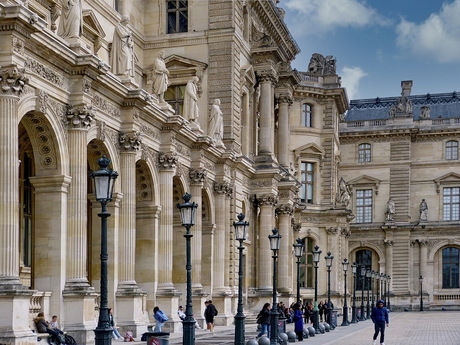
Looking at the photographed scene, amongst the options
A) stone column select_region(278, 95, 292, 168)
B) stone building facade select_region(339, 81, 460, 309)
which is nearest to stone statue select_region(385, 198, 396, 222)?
stone building facade select_region(339, 81, 460, 309)

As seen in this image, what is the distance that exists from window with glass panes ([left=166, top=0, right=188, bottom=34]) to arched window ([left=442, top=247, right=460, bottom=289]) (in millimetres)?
49116

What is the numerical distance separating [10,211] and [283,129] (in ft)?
116

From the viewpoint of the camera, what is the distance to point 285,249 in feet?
185

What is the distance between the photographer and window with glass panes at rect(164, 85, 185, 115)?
47.9m

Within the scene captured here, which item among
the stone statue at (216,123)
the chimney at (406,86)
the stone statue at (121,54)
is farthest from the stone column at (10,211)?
the chimney at (406,86)

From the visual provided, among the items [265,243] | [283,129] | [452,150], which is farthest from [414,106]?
[265,243]

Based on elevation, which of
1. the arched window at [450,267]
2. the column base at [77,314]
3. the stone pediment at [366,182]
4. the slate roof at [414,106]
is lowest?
the arched window at [450,267]

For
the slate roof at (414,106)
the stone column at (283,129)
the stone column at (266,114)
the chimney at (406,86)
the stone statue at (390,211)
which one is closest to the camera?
the stone column at (266,114)

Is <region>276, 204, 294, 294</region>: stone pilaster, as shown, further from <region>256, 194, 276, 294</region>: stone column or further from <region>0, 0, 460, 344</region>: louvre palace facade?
<region>256, 194, 276, 294</region>: stone column

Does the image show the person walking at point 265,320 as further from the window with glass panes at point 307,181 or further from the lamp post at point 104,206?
the window with glass panes at point 307,181

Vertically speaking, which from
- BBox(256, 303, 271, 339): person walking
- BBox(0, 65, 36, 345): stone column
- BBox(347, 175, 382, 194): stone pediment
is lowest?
BBox(256, 303, 271, 339): person walking

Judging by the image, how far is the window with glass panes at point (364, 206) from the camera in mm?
90375

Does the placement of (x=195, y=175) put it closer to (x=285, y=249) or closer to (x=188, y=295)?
(x=285, y=249)

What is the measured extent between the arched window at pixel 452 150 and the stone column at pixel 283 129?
36372 mm
